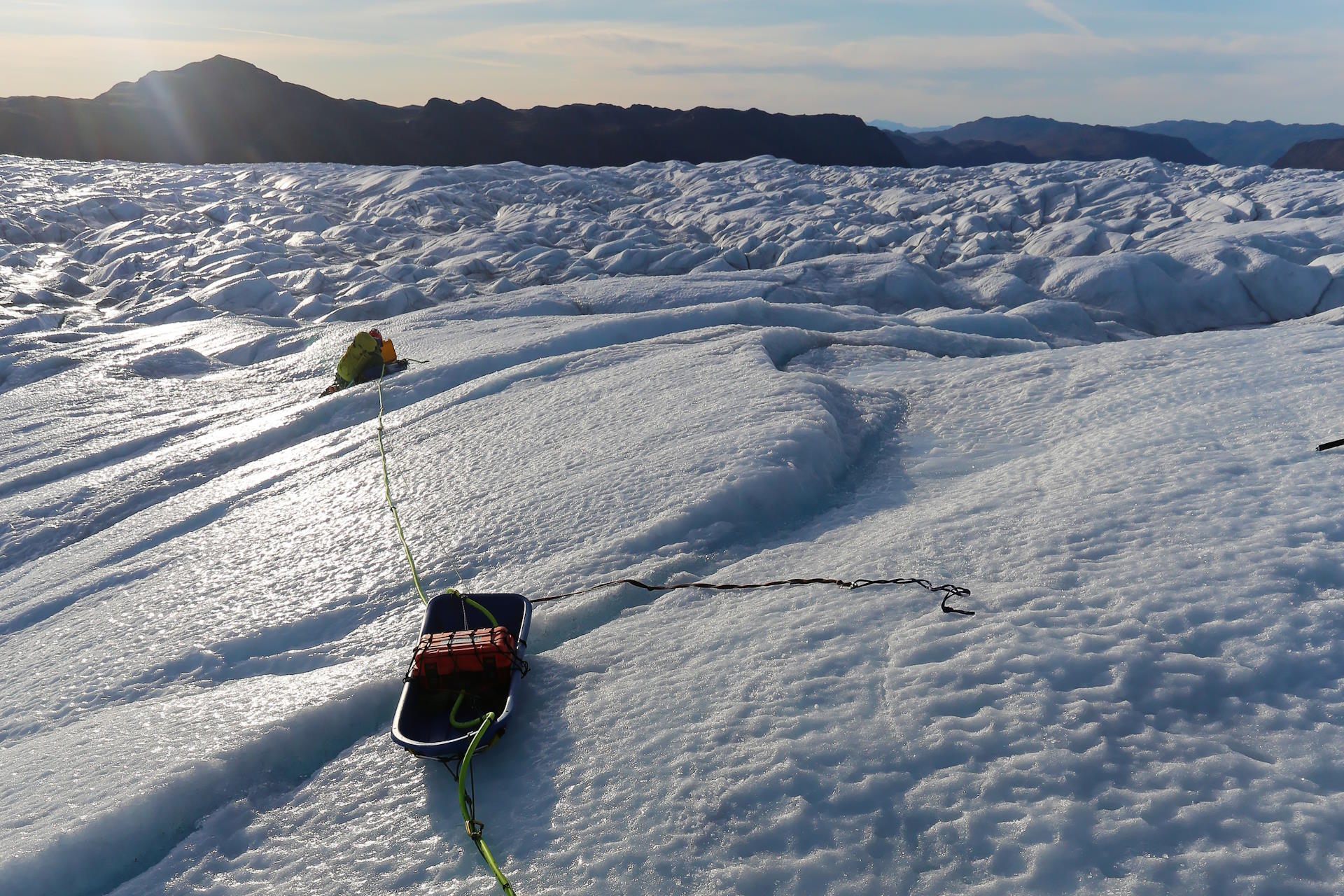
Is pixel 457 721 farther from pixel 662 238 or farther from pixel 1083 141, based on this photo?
pixel 1083 141

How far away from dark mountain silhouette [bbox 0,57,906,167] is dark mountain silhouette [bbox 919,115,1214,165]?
1655 inches

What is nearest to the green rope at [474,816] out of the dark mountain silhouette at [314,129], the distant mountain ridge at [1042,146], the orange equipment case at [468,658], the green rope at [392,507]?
the orange equipment case at [468,658]

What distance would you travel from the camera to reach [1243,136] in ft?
368

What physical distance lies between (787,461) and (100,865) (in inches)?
144

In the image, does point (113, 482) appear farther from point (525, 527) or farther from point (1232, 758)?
point (1232, 758)

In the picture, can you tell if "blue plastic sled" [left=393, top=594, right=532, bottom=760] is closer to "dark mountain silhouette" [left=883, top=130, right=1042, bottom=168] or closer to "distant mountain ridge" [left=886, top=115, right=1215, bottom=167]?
"distant mountain ridge" [left=886, top=115, right=1215, bottom=167]

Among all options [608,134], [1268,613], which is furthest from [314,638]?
[608,134]

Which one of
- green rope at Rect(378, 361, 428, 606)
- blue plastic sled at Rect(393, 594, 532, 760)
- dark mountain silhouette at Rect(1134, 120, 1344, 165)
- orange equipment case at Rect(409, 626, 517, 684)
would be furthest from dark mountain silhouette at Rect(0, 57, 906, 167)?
dark mountain silhouette at Rect(1134, 120, 1344, 165)

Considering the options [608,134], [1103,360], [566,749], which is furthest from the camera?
[608,134]

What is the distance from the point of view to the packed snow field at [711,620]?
230cm

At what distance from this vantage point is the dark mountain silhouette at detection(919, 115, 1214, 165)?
9275 centimetres

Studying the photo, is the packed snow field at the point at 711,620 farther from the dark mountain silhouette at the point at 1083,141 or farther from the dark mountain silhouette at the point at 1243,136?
the dark mountain silhouette at the point at 1243,136

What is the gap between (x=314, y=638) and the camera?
12.6 feet

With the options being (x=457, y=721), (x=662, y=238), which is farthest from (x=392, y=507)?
(x=662, y=238)
